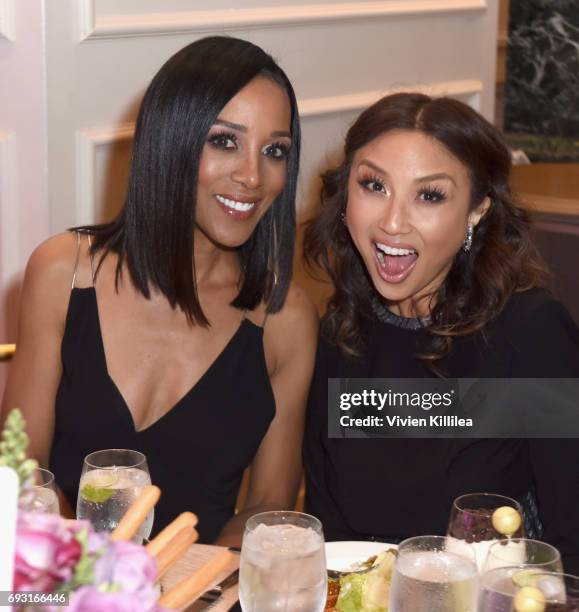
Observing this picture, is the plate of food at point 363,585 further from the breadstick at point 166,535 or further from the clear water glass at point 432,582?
the breadstick at point 166,535

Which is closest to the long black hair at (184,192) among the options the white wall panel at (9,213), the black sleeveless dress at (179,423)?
the black sleeveless dress at (179,423)

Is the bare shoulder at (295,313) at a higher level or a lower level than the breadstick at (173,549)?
higher

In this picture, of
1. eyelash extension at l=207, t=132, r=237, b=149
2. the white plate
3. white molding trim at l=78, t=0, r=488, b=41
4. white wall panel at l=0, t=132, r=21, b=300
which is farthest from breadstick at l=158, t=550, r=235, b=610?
white molding trim at l=78, t=0, r=488, b=41

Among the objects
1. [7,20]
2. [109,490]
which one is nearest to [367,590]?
[109,490]

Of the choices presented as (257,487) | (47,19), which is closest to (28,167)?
(47,19)

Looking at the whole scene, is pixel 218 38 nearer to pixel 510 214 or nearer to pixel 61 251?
pixel 61 251

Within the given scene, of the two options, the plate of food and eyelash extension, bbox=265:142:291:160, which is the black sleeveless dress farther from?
the plate of food

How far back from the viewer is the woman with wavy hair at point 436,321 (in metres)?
2.18

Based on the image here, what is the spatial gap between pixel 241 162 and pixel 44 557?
56.8 inches

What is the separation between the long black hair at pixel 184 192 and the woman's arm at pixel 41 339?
0.31 ft

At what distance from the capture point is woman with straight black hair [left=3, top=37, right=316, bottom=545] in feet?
7.08

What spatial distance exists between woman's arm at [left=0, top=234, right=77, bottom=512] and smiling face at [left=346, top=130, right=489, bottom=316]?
0.63 metres

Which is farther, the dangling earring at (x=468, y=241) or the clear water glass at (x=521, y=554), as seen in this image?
the dangling earring at (x=468, y=241)

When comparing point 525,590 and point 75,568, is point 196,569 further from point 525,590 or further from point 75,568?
point 75,568
